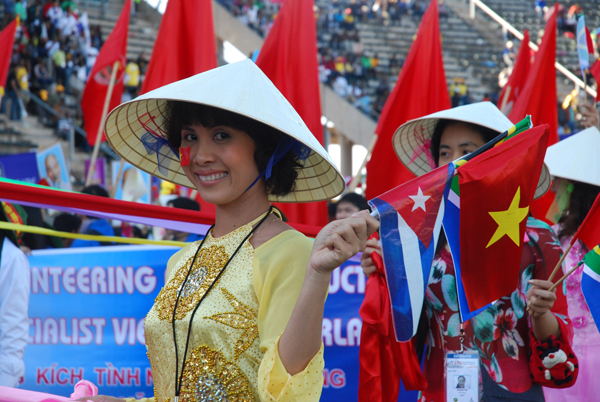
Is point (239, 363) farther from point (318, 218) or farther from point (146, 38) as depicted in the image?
point (146, 38)

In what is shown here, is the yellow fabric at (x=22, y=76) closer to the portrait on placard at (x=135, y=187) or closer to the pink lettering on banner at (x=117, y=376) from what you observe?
the portrait on placard at (x=135, y=187)

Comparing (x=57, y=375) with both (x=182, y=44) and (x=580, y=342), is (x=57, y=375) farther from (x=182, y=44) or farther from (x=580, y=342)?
(x=182, y=44)

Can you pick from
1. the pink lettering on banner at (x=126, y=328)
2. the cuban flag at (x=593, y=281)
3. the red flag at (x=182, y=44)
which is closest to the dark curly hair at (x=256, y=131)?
the cuban flag at (x=593, y=281)

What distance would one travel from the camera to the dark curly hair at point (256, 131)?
1.71 metres

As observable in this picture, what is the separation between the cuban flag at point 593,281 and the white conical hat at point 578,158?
813 millimetres

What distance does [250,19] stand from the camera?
67.8 ft

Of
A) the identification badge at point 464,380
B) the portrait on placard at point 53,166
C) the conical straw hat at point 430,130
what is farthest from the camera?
the portrait on placard at point 53,166

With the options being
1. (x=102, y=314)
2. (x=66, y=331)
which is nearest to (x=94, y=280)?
(x=102, y=314)

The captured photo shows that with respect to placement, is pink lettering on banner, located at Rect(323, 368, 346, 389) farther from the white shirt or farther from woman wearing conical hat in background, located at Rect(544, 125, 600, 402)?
the white shirt

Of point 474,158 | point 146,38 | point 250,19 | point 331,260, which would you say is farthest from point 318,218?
point 250,19

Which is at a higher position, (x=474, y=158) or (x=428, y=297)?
(x=474, y=158)

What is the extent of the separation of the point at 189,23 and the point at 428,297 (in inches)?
170

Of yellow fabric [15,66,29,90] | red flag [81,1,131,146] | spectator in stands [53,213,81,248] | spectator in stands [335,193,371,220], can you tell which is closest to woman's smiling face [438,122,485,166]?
spectator in stands [335,193,371,220]

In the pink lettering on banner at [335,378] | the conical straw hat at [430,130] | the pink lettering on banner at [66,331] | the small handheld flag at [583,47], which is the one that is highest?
the small handheld flag at [583,47]
